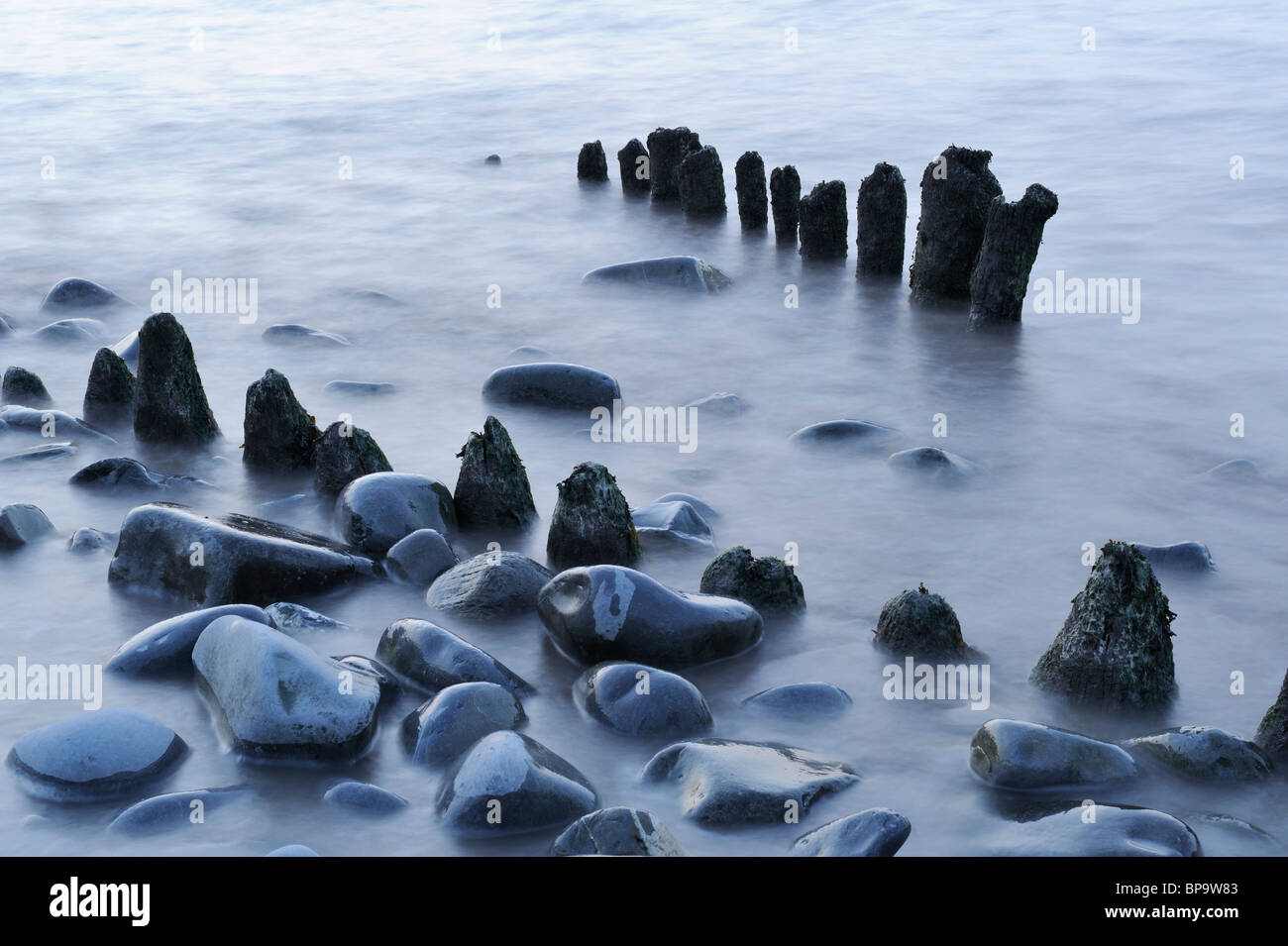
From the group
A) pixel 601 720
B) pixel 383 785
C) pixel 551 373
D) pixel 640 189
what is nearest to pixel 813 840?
pixel 601 720

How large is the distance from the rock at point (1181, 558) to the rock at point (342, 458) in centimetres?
366

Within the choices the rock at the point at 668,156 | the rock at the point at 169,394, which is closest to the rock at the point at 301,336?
the rock at the point at 169,394

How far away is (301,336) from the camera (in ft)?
31.1

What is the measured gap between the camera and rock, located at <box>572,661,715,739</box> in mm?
4715

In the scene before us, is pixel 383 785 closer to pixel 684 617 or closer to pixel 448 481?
pixel 684 617

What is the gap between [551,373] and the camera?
8.23m

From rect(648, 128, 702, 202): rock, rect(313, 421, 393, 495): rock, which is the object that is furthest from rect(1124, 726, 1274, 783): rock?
rect(648, 128, 702, 202): rock

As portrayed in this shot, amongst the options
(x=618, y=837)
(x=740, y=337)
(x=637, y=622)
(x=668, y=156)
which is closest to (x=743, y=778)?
(x=618, y=837)

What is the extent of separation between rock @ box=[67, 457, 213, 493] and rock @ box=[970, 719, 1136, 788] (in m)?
4.28

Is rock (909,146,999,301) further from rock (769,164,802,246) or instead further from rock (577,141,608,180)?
rock (577,141,608,180)

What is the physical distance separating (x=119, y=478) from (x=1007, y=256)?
591 cm

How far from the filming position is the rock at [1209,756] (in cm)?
439
